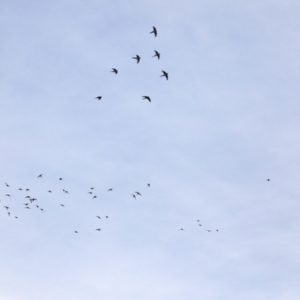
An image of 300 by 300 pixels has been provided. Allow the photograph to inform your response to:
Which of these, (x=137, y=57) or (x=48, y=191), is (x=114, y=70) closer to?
(x=137, y=57)

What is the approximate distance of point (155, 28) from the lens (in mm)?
58000

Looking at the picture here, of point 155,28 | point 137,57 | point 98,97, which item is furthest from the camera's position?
point 98,97

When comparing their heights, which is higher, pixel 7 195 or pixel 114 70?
pixel 114 70

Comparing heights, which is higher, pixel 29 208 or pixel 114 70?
pixel 114 70

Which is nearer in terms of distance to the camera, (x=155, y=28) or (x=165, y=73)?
(x=155, y=28)

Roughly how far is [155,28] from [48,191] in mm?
55143

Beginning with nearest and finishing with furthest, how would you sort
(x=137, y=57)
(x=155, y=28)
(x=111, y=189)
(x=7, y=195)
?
(x=155, y=28)
(x=137, y=57)
(x=111, y=189)
(x=7, y=195)

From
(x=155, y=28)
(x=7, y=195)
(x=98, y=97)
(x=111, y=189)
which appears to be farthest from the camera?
(x=7, y=195)

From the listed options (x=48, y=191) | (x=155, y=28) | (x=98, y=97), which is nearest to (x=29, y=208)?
(x=48, y=191)

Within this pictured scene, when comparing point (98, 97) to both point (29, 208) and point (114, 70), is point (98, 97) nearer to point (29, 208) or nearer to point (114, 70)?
point (114, 70)

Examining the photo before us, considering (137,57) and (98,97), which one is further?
(98,97)

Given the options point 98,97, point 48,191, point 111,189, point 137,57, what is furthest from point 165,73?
point 48,191

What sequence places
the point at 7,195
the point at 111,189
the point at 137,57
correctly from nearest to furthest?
1. the point at 137,57
2. the point at 111,189
3. the point at 7,195

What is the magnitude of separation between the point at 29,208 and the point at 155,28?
56.0 metres
